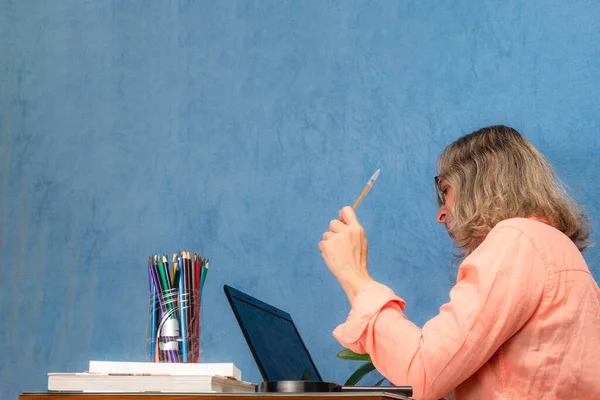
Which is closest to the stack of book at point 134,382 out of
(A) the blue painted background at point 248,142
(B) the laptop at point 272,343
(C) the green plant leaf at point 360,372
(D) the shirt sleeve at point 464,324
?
(B) the laptop at point 272,343

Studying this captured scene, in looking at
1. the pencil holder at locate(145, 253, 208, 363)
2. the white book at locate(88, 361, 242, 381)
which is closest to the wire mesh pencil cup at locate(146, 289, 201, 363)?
the pencil holder at locate(145, 253, 208, 363)

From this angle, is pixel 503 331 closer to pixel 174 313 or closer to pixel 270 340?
pixel 270 340

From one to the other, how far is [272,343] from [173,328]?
0.52ft

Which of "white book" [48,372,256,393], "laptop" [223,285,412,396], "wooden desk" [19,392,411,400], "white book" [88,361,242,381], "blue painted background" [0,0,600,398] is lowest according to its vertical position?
"wooden desk" [19,392,411,400]

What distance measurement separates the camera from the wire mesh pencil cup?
1.22 m

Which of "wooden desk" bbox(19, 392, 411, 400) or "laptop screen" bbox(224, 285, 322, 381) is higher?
"laptop screen" bbox(224, 285, 322, 381)

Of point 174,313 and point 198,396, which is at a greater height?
point 174,313

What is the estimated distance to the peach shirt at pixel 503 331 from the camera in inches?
44.1

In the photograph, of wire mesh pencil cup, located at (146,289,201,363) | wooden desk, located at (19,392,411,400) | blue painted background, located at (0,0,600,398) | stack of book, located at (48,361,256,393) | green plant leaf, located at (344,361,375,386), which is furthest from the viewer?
Result: blue painted background, located at (0,0,600,398)

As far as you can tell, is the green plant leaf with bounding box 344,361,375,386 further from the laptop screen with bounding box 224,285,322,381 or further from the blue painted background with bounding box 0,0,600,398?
the laptop screen with bounding box 224,285,322,381

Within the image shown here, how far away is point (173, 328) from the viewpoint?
1.22m

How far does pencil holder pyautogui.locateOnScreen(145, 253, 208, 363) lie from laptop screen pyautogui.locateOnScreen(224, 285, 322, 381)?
0.07 meters

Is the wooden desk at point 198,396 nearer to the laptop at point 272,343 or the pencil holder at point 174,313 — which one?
the laptop at point 272,343

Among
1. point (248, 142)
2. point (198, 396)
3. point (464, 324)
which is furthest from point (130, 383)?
point (248, 142)
